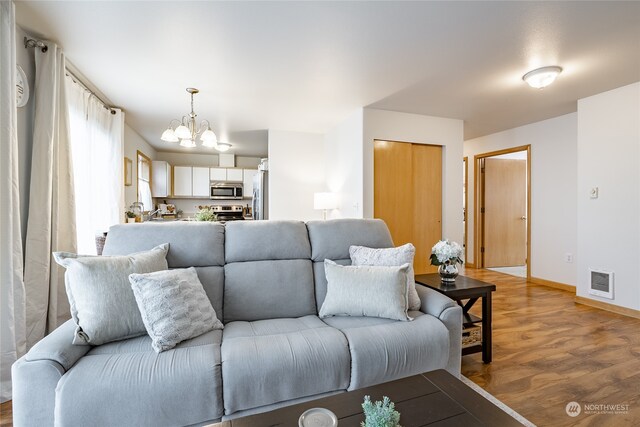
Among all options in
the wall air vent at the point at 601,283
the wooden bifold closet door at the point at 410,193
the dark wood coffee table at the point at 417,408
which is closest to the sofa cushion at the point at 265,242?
the dark wood coffee table at the point at 417,408

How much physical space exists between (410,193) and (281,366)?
3.36 m

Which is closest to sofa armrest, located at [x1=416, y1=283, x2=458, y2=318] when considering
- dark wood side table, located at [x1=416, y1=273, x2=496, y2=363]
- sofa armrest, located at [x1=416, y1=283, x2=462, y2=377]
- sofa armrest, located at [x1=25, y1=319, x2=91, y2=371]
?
sofa armrest, located at [x1=416, y1=283, x2=462, y2=377]

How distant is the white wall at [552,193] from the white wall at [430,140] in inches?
50.1

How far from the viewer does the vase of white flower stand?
7.13 ft

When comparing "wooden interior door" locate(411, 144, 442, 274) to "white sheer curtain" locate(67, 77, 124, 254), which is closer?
"white sheer curtain" locate(67, 77, 124, 254)

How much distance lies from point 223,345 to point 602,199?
4.25 m

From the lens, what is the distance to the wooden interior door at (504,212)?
18.2 ft

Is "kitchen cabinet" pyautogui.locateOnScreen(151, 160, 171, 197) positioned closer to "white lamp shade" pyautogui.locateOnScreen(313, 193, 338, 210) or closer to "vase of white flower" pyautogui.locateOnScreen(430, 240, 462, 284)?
"white lamp shade" pyautogui.locateOnScreen(313, 193, 338, 210)

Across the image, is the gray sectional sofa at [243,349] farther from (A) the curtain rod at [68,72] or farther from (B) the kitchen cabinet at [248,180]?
(B) the kitchen cabinet at [248,180]

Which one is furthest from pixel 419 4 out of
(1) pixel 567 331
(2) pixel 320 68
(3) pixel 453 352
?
(1) pixel 567 331

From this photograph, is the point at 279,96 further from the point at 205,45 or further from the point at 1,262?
the point at 1,262

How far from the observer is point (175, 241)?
1.92 m

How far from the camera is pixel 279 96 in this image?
3496 mm

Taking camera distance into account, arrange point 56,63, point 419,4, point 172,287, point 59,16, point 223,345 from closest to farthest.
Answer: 1. point 223,345
2. point 172,287
3. point 419,4
4. point 59,16
5. point 56,63
